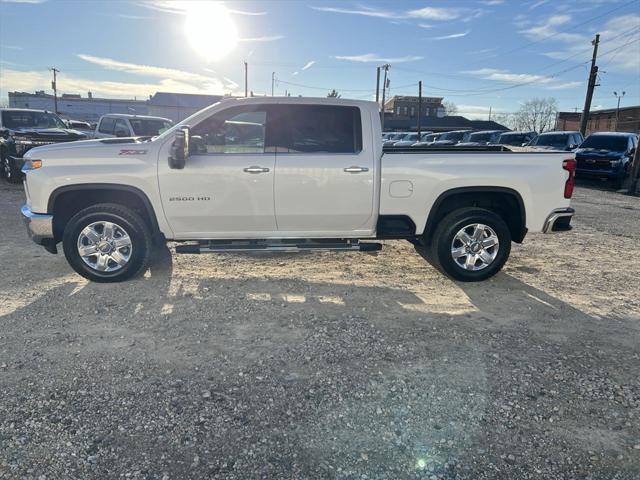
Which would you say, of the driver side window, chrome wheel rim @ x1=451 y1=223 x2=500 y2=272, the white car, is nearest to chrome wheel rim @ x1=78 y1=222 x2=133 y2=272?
the driver side window

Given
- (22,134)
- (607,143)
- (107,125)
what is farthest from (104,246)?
(607,143)

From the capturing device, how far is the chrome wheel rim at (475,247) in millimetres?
5246

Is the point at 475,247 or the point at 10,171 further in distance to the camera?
the point at 10,171

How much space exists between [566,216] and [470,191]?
47.9 inches

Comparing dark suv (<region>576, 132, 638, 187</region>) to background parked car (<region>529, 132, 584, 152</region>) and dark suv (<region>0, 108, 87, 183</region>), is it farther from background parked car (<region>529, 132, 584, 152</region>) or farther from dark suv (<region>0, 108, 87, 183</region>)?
dark suv (<region>0, 108, 87, 183</region>)

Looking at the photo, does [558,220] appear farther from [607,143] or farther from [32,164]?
[607,143]

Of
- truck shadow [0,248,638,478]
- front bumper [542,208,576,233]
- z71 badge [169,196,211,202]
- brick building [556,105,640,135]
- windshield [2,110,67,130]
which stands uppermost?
brick building [556,105,640,135]

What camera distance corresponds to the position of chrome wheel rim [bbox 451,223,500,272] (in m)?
5.25

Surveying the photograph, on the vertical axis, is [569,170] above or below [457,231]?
above

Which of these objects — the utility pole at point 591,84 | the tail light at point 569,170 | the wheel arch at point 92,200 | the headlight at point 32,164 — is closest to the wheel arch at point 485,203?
the tail light at point 569,170

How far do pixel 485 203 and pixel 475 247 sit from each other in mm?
564

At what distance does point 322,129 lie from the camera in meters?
5.07

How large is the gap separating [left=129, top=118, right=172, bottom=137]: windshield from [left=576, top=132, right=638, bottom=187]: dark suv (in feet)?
47.1

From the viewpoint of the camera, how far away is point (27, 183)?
4883 millimetres
